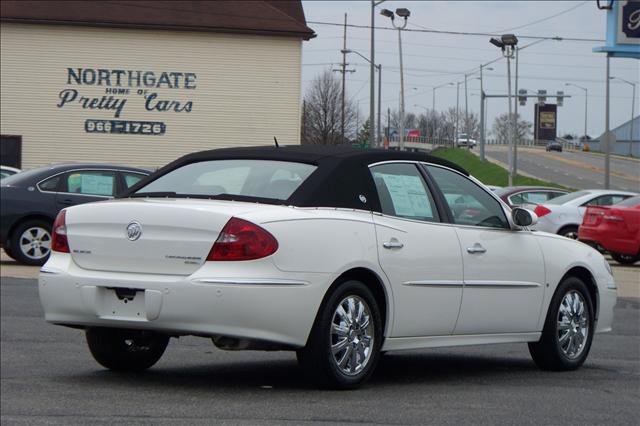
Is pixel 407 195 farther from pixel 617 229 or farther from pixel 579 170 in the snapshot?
pixel 579 170

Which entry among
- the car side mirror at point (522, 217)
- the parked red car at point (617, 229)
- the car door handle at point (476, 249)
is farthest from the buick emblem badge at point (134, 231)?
the parked red car at point (617, 229)

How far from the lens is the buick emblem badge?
708 cm

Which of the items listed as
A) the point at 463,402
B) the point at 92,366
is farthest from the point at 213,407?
A: the point at 92,366

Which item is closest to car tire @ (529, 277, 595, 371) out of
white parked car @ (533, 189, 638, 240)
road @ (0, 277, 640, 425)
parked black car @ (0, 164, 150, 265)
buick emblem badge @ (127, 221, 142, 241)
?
road @ (0, 277, 640, 425)

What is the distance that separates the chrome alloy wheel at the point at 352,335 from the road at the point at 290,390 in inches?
7.1

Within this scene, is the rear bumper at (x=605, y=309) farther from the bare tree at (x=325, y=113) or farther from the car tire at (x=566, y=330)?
the bare tree at (x=325, y=113)

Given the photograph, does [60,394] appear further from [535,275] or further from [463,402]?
[535,275]

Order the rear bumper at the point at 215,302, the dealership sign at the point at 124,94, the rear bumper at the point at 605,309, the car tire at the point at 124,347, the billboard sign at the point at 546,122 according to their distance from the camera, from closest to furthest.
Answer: the rear bumper at the point at 215,302, the car tire at the point at 124,347, the rear bumper at the point at 605,309, the dealership sign at the point at 124,94, the billboard sign at the point at 546,122

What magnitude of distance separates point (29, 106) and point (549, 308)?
4501cm

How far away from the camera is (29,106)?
51312 mm

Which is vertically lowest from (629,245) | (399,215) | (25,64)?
(629,245)

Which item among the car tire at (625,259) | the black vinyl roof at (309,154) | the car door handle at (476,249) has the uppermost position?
the black vinyl roof at (309,154)

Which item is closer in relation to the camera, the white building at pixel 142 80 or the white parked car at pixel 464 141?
the white building at pixel 142 80

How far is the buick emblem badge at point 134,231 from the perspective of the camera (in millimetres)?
7082
